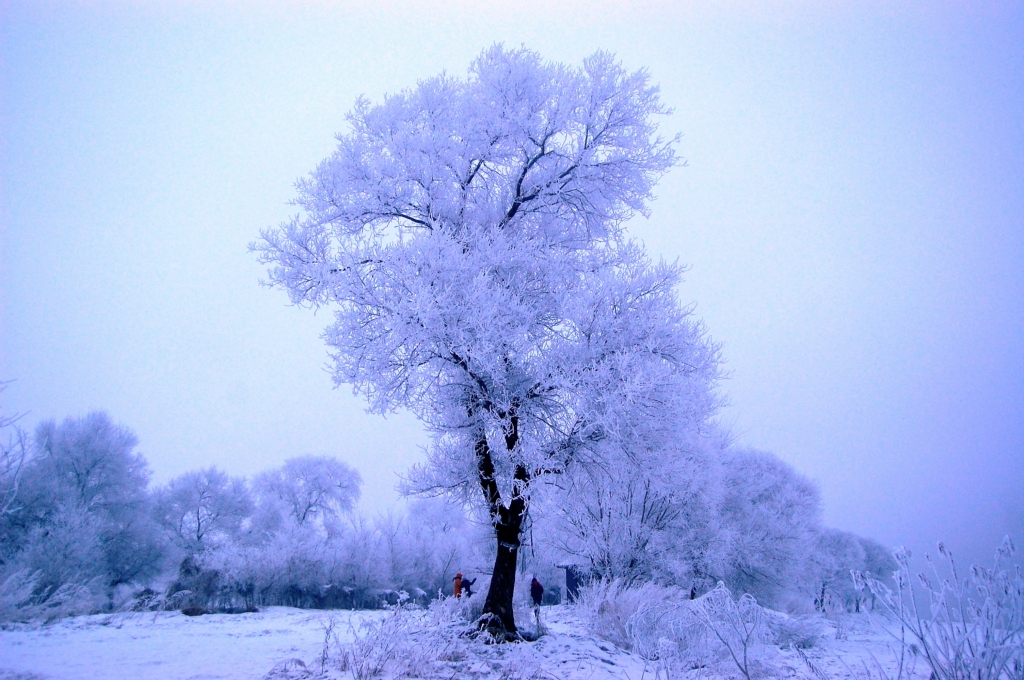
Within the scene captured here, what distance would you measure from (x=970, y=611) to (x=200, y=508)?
39.8 metres

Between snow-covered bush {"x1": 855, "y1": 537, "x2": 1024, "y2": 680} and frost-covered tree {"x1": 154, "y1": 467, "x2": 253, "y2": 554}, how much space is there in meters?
36.3

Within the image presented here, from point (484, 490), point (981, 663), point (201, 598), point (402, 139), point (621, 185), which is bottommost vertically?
point (201, 598)

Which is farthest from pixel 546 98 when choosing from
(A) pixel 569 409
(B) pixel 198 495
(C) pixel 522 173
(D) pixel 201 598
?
(B) pixel 198 495

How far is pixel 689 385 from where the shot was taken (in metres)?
8.12

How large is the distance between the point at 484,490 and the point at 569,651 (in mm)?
2698

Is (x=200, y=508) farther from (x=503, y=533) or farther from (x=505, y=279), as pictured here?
(x=505, y=279)

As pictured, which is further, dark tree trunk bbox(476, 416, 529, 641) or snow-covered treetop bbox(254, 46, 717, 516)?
dark tree trunk bbox(476, 416, 529, 641)

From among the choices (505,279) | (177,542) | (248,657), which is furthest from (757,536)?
(177,542)

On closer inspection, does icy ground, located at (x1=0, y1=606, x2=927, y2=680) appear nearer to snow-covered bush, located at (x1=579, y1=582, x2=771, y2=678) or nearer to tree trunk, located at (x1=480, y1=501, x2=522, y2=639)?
snow-covered bush, located at (x1=579, y1=582, x2=771, y2=678)

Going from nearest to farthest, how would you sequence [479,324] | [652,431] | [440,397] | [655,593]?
[479,324]
[652,431]
[440,397]
[655,593]

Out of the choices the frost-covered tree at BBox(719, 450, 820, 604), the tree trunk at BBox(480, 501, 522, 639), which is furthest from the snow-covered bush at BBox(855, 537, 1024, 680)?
the frost-covered tree at BBox(719, 450, 820, 604)

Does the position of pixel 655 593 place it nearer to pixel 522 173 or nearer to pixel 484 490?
pixel 484 490

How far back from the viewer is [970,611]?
329 cm

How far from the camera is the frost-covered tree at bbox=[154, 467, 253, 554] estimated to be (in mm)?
34125
